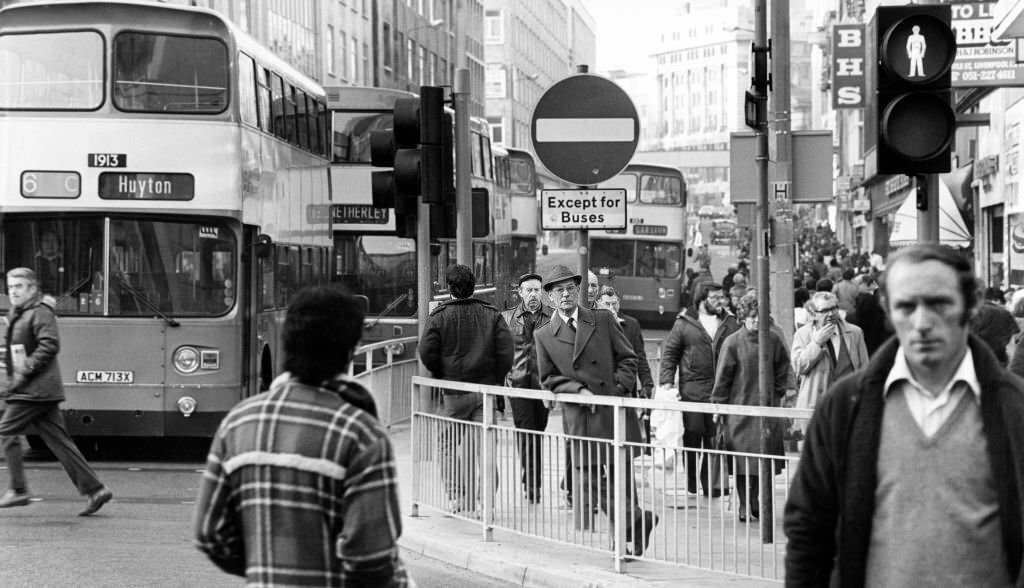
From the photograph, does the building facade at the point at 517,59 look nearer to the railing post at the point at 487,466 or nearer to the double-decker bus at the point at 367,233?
the double-decker bus at the point at 367,233

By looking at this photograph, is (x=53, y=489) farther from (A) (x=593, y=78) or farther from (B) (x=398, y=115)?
(A) (x=593, y=78)

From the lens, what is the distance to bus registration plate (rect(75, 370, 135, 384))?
573 inches

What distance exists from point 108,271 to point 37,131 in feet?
4.52

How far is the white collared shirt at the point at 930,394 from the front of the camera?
377 cm

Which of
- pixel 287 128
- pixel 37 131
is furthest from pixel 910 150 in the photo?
pixel 287 128

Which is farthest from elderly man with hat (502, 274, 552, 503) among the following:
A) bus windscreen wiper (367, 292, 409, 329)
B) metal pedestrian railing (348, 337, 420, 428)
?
bus windscreen wiper (367, 292, 409, 329)

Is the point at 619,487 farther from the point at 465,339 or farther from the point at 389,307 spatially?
the point at 389,307

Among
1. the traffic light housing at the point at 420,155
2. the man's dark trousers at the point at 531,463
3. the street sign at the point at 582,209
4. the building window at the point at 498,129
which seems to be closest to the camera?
the man's dark trousers at the point at 531,463

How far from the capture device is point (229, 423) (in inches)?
169

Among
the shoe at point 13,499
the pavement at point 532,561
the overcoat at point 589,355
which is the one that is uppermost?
the overcoat at point 589,355

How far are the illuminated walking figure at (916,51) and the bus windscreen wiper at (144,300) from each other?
8.33 metres

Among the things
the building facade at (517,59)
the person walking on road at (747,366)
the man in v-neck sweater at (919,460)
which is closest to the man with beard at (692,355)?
the person walking on road at (747,366)

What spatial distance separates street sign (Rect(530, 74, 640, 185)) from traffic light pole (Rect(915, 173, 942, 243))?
2.75m

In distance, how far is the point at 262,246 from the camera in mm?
15188
